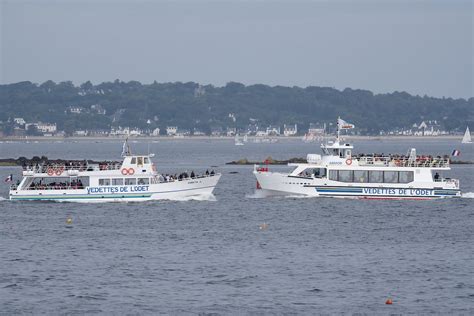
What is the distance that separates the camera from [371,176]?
82.9 m

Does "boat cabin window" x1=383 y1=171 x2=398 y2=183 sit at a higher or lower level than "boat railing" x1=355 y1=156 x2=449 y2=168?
lower

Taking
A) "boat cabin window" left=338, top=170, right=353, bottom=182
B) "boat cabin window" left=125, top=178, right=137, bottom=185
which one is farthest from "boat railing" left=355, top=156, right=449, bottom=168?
"boat cabin window" left=125, top=178, right=137, bottom=185

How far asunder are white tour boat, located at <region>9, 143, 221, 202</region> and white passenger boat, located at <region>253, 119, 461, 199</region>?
22.8 ft

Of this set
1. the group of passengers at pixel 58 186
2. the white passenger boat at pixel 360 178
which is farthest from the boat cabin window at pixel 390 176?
the group of passengers at pixel 58 186

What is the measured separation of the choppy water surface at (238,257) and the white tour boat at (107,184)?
2.99ft

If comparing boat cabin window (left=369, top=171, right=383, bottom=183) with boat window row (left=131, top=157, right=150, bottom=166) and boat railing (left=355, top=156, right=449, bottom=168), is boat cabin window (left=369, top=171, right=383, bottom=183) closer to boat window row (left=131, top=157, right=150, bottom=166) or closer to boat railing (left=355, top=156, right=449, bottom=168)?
boat railing (left=355, top=156, right=449, bottom=168)

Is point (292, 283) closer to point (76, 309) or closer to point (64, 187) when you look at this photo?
point (76, 309)

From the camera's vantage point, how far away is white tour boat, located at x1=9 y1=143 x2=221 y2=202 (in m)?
78.6

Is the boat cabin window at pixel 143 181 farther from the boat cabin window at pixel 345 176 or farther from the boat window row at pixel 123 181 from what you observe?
the boat cabin window at pixel 345 176

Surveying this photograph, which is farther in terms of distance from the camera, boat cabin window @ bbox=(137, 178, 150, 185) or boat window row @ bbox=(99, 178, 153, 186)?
boat cabin window @ bbox=(137, 178, 150, 185)

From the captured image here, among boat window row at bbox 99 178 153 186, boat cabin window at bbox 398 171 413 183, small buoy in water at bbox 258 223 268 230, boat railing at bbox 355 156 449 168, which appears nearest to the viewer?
small buoy in water at bbox 258 223 268 230

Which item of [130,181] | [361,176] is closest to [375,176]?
[361,176]

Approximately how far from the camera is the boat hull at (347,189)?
271 feet

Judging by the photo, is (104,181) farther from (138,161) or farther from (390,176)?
(390,176)
